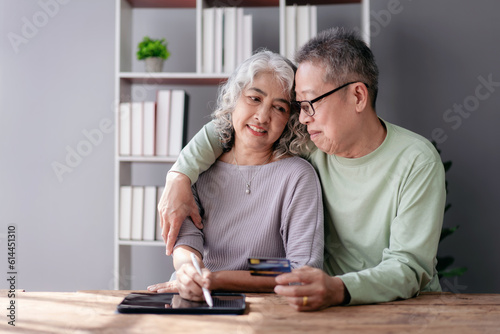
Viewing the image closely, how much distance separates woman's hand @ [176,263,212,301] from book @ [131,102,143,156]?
1.40 metres

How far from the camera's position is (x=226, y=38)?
262cm

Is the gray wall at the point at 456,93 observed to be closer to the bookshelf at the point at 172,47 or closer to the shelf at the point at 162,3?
the bookshelf at the point at 172,47

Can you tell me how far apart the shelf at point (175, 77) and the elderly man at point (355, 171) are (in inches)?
34.4

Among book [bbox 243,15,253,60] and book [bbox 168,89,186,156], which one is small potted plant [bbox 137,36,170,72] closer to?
book [bbox 168,89,186,156]

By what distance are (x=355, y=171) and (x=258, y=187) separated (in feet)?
1.15

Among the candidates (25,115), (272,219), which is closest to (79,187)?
(25,115)

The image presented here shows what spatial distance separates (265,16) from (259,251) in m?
1.72

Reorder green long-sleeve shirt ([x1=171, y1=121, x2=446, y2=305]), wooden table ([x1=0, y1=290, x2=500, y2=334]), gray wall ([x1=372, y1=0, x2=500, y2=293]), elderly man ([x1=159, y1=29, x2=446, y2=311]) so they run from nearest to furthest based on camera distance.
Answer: wooden table ([x1=0, y1=290, x2=500, y2=334]) < green long-sleeve shirt ([x1=171, y1=121, x2=446, y2=305]) < elderly man ([x1=159, y1=29, x2=446, y2=311]) < gray wall ([x1=372, y1=0, x2=500, y2=293])

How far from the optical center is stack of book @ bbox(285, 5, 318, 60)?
102 inches

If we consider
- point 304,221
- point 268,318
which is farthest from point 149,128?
point 268,318

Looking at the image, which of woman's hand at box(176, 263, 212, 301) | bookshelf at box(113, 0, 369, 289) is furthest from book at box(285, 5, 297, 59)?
woman's hand at box(176, 263, 212, 301)

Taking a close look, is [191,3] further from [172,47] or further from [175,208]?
[175,208]

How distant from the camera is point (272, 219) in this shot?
1721 millimetres

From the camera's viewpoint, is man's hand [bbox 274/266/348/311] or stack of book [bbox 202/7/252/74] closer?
man's hand [bbox 274/266/348/311]
